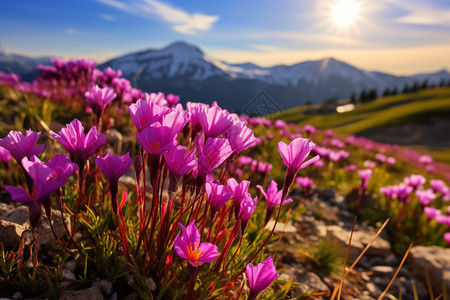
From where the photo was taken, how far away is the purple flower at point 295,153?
65.4 inches

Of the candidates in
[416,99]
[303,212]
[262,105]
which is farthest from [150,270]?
[416,99]

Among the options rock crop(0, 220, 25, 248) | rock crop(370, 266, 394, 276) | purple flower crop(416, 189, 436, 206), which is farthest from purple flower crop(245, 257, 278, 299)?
purple flower crop(416, 189, 436, 206)

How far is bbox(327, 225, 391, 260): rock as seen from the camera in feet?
13.9

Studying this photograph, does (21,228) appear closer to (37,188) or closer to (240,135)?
(37,188)

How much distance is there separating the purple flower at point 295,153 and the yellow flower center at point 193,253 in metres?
0.72

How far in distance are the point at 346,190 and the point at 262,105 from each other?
14.4 ft

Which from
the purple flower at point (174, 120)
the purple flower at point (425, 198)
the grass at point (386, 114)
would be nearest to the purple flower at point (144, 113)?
the purple flower at point (174, 120)

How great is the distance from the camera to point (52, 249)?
2457mm

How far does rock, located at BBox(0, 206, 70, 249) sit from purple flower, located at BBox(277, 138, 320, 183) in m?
2.01

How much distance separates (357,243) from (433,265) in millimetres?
1060

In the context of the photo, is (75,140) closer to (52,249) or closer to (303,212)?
(52,249)

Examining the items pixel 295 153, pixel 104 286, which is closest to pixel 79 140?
pixel 104 286

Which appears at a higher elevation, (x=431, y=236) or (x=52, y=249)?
(x=52, y=249)

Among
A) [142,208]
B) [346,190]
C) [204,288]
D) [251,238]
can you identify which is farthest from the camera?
[346,190]
